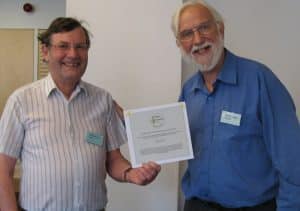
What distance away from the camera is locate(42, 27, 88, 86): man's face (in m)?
1.50

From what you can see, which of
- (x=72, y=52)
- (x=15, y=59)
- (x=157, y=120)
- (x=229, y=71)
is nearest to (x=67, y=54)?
(x=72, y=52)

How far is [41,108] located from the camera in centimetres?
151

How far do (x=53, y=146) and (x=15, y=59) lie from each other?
3.90m

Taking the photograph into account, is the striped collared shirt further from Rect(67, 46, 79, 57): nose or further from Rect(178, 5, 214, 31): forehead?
Rect(178, 5, 214, 31): forehead

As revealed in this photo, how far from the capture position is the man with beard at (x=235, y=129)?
132 centimetres

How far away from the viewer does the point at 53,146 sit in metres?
1.48

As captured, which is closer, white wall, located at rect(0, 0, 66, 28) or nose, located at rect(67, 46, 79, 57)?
nose, located at rect(67, 46, 79, 57)

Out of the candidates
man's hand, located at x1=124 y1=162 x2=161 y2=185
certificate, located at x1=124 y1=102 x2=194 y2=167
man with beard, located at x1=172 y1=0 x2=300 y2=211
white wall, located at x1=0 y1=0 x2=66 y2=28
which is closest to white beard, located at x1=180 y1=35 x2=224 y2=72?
man with beard, located at x1=172 y1=0 x2=300 y2=211

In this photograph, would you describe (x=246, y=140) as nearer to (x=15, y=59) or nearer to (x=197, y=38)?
(x=197, y=38)

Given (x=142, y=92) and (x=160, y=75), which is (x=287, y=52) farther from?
(x=142, y=92)

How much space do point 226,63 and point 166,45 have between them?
79 centimetres

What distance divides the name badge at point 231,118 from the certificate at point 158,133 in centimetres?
17

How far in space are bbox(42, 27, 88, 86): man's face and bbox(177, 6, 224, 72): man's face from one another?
18.3 inches

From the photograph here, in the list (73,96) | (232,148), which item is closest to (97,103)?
(73,96)
